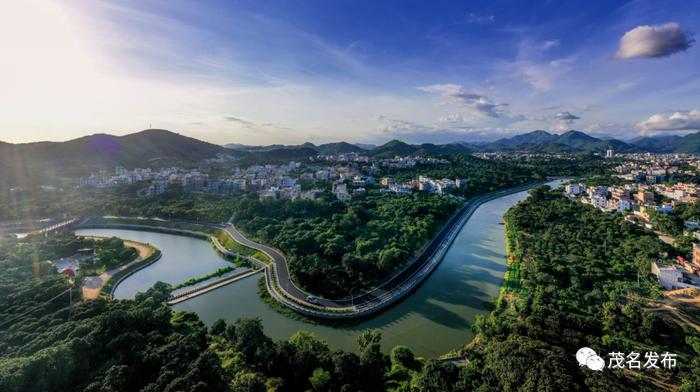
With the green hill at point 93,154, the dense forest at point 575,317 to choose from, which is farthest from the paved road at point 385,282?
the green hill at point 93,154

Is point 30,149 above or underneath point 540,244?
above

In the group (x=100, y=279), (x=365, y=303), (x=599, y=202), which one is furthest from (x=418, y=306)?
(x=599, y=202)

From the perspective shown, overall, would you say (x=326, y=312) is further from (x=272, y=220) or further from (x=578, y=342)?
(x=272, y=220)

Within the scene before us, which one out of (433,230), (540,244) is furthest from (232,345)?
(540,244)

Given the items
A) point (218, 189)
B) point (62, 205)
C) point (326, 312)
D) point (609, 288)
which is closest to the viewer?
point (326, 312)

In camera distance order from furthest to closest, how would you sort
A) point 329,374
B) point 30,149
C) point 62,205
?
point 30,149 → point 62,205 → point 329,374

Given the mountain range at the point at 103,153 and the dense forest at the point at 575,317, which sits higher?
the mountain range at the point at 103,153

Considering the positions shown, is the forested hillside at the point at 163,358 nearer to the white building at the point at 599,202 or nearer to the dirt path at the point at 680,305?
the dirt path at the point at 680,305

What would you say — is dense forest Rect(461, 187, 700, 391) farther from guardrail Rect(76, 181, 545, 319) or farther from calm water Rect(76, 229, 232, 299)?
calm water Rect(76, 229, 232, 299)

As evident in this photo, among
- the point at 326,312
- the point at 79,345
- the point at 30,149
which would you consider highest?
the point at 30,149
